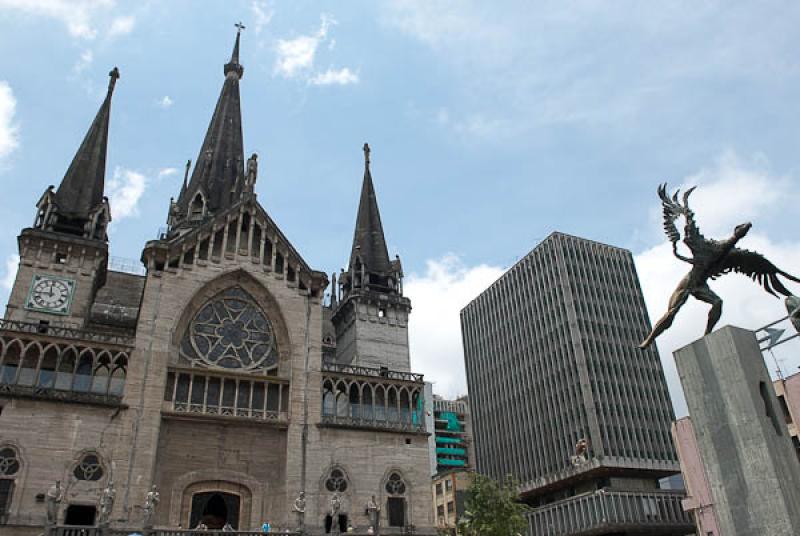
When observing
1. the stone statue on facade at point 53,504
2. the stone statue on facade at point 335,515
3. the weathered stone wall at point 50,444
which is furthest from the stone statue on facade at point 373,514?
the stone statue on facade at point 53,504

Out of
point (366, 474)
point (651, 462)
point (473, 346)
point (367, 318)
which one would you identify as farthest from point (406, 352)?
point (473, 346)

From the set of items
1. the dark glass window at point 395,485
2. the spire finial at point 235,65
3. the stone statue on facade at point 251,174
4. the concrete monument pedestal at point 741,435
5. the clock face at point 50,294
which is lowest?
the concrete monument pedestal at point 741,435

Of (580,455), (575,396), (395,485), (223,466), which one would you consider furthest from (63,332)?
(575,396)

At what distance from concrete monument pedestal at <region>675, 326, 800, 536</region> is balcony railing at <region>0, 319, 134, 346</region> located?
32.7 m

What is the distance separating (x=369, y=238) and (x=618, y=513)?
37329 mm

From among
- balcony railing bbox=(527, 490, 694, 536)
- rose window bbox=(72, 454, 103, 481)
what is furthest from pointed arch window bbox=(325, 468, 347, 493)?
balcony railing bbox=(527, 490, 694, 536)

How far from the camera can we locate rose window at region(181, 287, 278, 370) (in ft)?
133

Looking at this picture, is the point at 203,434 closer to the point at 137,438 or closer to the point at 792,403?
the point at 137,438

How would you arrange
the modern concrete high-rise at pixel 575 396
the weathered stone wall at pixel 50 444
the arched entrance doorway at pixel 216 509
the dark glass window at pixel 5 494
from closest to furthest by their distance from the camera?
the dark glass window at pixel 5 494, the weathered stone wall at pixel 50 444, the arched entrance doorway at pixel 216 509, the modern concrete high-rise at pixel 575 396

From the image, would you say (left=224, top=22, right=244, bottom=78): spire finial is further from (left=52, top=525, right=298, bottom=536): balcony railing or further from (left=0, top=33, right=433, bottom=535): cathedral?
(left=52, top=525, right=298, bottom=536): balcony railing

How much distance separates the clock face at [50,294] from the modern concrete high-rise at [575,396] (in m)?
52.6

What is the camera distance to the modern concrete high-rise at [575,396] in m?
70.2

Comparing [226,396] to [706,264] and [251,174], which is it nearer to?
[251,174]

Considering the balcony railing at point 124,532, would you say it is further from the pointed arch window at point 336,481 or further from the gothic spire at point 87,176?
the gothic spire at point 87,176
